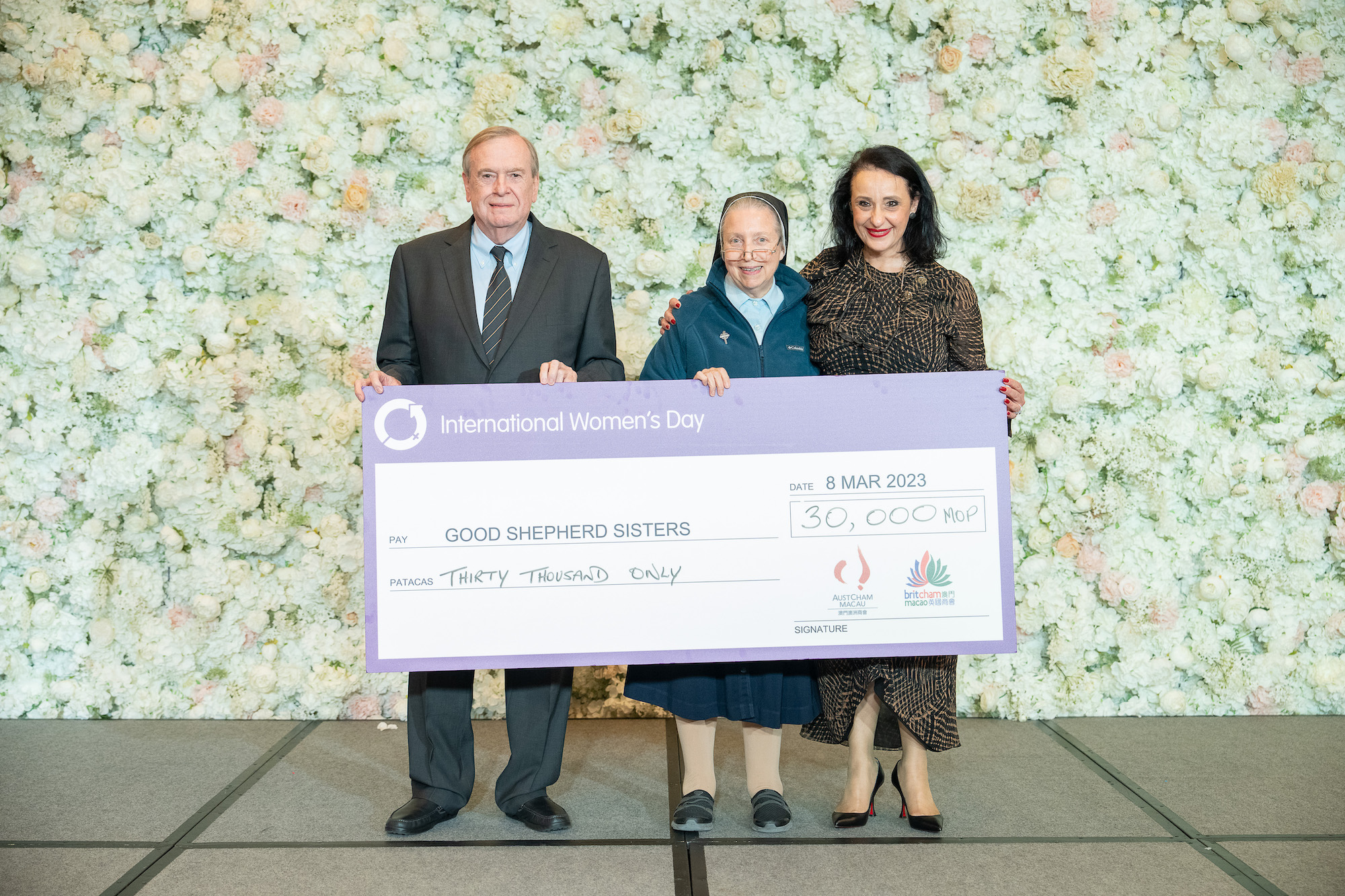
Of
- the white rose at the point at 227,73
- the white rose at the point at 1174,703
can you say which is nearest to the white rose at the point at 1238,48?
the white rose at the point at 1174,703

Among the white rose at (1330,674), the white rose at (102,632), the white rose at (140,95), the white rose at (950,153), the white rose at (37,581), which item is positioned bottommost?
the white rose at (1330,674)

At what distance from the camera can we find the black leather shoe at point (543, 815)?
2535 millimetres

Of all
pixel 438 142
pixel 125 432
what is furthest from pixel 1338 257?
pixel 125 432

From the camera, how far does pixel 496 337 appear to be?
2506mm

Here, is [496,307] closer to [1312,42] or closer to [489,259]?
[489,259]

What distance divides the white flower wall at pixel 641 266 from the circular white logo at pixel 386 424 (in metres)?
1.14

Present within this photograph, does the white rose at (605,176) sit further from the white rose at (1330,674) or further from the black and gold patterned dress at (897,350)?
the white rose at (1330,674)

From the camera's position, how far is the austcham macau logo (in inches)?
93.1

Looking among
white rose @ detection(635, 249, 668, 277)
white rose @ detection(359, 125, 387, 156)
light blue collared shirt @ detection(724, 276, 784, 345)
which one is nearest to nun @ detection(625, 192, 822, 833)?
light blue collared shirt @ detection(724, 276, 784, 345)

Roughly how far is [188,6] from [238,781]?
2497 millimetres

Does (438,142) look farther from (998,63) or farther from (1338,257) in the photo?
(1338,257)

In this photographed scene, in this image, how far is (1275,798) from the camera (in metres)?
2.74

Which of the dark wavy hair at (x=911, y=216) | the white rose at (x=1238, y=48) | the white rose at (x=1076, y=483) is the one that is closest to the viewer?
the dark wavy hair at (x=911, y=216)

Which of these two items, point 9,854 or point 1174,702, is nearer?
point 9,854
